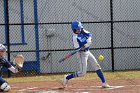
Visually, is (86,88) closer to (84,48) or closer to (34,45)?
(84,48)

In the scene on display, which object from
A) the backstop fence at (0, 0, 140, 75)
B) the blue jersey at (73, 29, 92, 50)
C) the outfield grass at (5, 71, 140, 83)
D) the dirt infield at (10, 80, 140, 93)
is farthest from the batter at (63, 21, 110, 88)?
the backstop fence at (0, 0, 140, 75)

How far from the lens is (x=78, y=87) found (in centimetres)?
1091

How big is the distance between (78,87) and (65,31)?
4.16m

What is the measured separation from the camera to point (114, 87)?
10.7 m

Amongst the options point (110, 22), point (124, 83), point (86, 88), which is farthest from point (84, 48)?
point (110, 22)

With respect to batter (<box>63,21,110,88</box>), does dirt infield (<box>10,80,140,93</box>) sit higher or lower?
lower

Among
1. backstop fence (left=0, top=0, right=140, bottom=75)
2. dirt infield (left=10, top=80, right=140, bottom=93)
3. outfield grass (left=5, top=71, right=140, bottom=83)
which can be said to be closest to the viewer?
dirt infield (left=10, top=80, right=140, bottom=93)

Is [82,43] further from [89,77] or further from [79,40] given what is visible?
[89,77]

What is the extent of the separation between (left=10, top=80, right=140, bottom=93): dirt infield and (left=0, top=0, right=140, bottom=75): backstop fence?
8.27 ft

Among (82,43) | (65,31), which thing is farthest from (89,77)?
(82,43)

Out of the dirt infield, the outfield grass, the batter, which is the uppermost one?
the batter

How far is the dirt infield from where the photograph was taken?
33.9ft

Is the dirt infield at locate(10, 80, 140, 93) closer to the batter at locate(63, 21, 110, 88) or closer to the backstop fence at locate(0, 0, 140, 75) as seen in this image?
the batter at locate(63, 21, 110, 88)

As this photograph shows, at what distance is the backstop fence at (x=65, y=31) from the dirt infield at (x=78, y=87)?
252 cm
